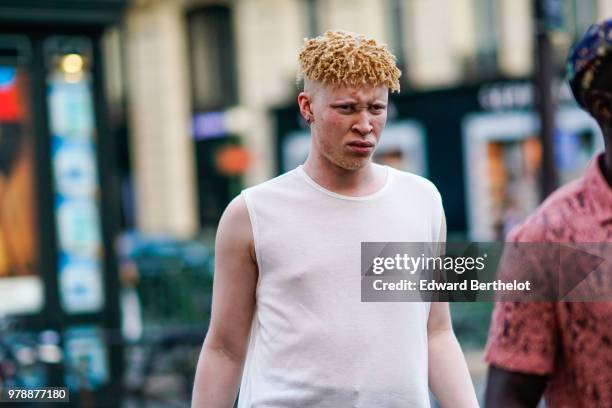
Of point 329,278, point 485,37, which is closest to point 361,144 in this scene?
point 329,278

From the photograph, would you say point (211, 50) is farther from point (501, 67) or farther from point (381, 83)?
point (381, 83)

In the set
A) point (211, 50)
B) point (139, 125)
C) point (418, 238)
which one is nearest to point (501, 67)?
point (211, 50)

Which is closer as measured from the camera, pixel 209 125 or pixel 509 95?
pixel 509 95

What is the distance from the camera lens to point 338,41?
288 centimetres

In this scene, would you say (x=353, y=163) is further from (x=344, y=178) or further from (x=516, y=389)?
(x=516, y=389)

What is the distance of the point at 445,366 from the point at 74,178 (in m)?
6.79

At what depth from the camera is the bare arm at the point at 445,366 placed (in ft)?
9.61

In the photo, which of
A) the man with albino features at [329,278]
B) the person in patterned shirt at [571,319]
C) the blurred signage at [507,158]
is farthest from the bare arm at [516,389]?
the blurred signage at [507,158]

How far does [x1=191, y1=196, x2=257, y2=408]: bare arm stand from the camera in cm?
291

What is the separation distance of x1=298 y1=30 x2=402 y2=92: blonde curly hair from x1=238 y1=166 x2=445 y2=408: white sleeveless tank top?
257 mm

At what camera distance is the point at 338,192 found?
2902mm

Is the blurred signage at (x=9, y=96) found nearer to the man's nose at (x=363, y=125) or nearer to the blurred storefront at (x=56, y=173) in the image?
the blurred storefront at (x=56, y=173)

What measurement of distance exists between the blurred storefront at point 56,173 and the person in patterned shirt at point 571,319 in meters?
7.08

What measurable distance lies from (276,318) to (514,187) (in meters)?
22.2
